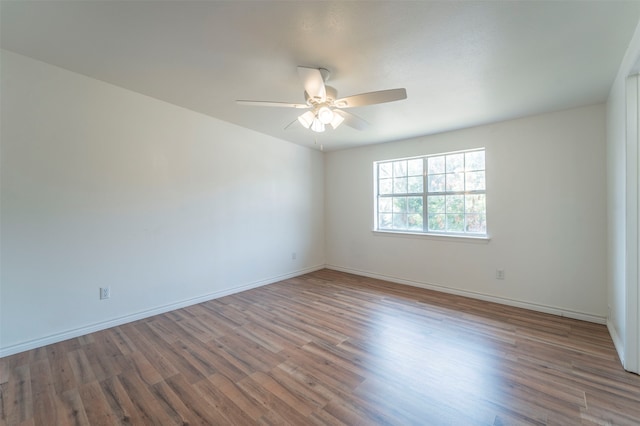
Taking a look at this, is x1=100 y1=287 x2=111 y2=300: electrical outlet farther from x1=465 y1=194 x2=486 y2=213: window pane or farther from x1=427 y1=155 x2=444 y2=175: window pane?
x1=465 y1=194 x2=486 y2=213: window pane

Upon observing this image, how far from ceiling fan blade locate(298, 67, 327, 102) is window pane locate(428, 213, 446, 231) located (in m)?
2.72

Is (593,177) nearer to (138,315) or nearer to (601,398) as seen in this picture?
(601,398)

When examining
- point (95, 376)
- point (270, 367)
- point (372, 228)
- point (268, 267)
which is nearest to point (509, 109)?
point (372, 228)

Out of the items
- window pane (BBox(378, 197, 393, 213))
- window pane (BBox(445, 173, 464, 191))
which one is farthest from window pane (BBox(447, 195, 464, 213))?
window pane (BBox(378, 197, 393, 213))

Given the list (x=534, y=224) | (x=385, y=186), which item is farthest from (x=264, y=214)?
(x=534, y=224)

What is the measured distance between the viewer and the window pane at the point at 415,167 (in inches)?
167

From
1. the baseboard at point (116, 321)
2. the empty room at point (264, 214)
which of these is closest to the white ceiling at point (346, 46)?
the empty room at point (264, 214)

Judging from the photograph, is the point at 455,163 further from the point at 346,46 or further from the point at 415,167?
the point at 346,46

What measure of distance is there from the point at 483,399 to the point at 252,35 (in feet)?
9.39

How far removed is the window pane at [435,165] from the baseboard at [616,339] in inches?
95.4

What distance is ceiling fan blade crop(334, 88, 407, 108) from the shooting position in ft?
6.43

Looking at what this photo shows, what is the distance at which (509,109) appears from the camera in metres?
2.99

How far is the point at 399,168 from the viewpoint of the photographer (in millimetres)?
4480

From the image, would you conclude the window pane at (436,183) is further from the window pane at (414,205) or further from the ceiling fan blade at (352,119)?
the ceiling fan blade at (352,119)
